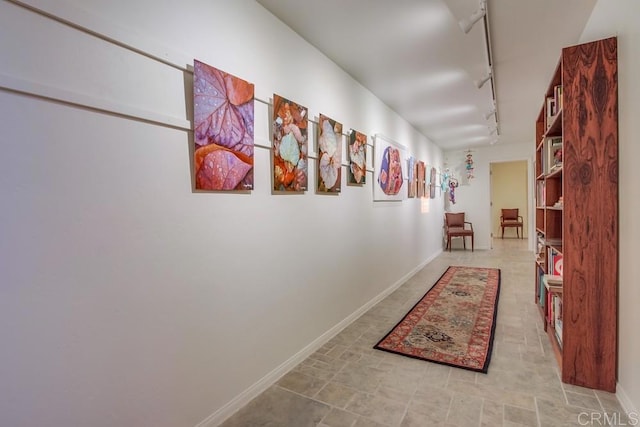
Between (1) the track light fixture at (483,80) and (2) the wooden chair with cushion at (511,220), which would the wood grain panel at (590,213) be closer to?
(1) the track light fixture at (483,80)

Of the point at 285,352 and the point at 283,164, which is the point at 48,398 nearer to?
the point at 285,352

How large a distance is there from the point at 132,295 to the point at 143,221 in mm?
319

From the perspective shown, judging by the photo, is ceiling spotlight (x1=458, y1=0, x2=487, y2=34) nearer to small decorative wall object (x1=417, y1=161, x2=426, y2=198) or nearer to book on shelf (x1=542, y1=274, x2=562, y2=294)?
book on shelf (x1=542, y1=274, x2=562, y2=294)

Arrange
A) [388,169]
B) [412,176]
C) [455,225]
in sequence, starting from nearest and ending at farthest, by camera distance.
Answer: [388,169]
[412,176]
[455,225]

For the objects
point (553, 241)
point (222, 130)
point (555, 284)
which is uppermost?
point (222, 130)

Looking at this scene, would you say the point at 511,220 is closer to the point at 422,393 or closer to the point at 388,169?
the point at 388,169

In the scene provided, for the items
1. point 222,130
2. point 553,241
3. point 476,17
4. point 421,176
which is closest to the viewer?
point 222,130

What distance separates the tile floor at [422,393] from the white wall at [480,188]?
17.7 ft

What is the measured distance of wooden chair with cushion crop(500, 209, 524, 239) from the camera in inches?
372

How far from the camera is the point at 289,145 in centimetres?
226

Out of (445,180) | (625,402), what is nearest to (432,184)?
(445,180)

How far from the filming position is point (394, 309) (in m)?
3.57

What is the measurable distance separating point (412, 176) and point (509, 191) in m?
6.53

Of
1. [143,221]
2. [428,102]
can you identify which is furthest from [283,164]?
[428,102]
